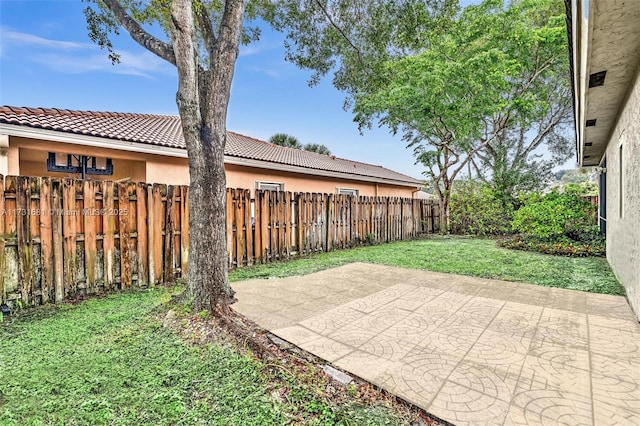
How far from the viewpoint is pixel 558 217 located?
916 centimetres

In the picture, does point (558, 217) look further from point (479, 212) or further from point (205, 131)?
point (205, 131)

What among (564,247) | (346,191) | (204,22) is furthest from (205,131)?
(346,191)

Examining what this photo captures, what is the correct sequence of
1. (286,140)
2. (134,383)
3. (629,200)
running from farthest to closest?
(286,140), (629,200), (134,383)

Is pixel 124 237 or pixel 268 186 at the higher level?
pixel 268 186

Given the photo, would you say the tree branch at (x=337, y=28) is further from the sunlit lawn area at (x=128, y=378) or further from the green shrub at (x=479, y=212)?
the green shrub at (x=479, y=212)

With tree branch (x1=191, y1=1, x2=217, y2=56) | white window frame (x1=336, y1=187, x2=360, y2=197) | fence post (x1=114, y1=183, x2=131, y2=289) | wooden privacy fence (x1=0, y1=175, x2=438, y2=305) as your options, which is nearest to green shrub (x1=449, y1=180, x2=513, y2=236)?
white window frame (x1=336, y1=187, x2=360, y2=197)

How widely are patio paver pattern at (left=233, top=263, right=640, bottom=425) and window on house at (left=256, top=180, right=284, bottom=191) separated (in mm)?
5659

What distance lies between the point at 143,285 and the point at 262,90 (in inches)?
605

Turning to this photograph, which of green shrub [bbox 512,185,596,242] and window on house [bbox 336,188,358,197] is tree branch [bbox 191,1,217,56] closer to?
window on house [bbox 336,188,358,197]

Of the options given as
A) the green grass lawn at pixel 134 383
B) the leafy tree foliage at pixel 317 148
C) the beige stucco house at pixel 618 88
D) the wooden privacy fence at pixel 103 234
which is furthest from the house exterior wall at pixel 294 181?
the leafy tree foliage at pixel 317 148

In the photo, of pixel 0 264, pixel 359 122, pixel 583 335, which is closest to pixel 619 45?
pixel 583 335

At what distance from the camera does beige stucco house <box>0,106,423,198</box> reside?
6.12 metres

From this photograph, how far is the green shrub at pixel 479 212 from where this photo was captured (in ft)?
43.9

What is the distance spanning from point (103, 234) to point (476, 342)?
5.21m
